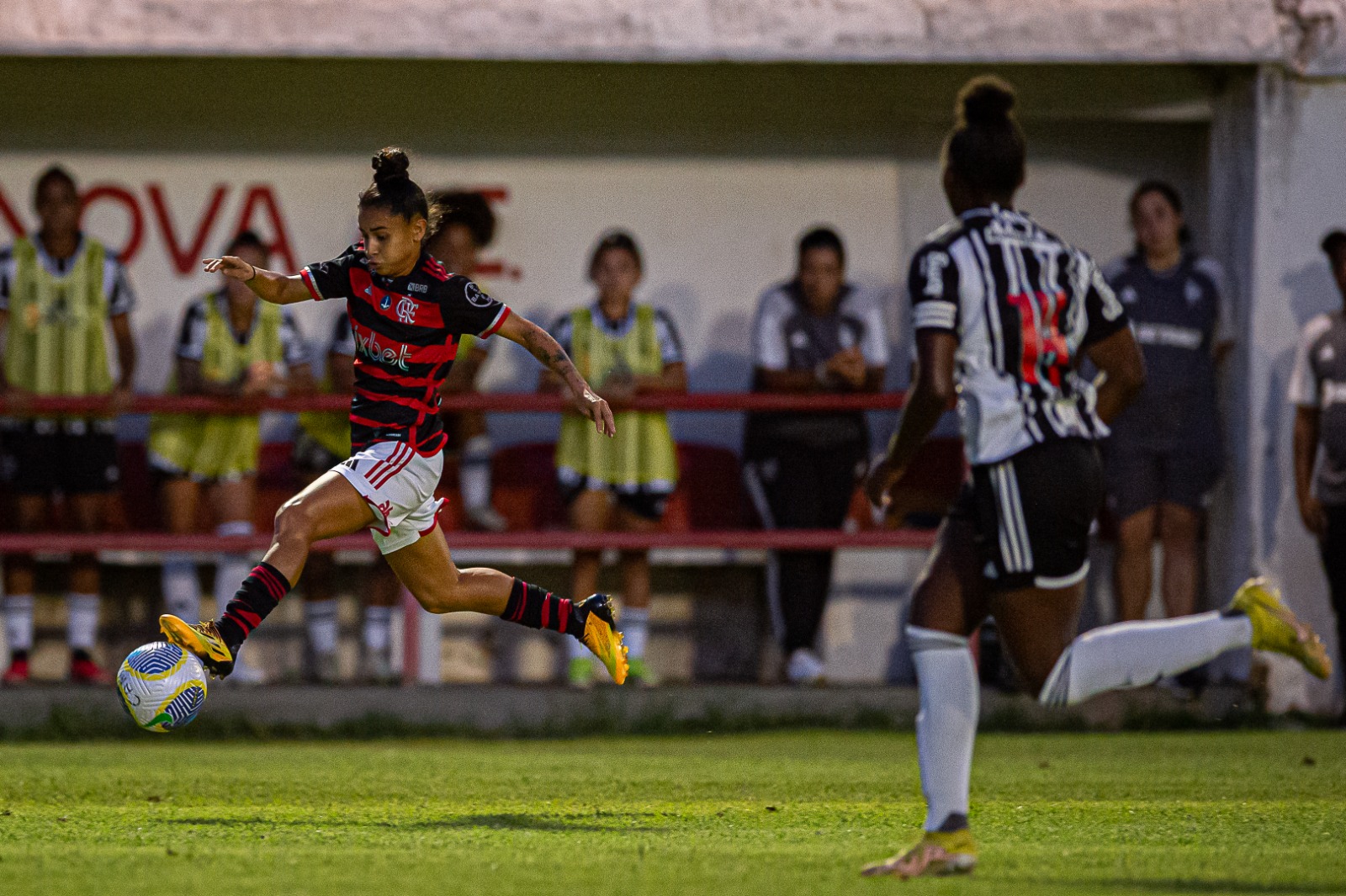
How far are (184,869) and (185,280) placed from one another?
6852mm

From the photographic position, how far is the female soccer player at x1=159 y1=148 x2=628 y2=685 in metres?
5.73

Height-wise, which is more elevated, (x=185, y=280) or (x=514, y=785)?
(x=185, y=280)

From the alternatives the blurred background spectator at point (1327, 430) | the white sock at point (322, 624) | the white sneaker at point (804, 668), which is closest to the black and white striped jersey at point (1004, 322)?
the white sneaker at point (804, 668)

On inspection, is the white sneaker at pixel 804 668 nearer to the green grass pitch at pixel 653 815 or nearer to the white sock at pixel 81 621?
the green grass pitch at pixel 653 815

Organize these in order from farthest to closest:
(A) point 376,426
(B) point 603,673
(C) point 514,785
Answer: (B) point 603,673 → (C) point 514,785 → (A) point 376,426

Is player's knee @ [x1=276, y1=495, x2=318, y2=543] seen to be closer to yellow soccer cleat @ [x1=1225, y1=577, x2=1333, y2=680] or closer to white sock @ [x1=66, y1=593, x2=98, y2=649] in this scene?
yellow soccer cleat @ [x1=1225, y1=577, x2=1333, y2=680]

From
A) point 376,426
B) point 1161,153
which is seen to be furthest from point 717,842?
point 1161,153

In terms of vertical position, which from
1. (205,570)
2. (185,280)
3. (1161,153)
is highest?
(1161,153)

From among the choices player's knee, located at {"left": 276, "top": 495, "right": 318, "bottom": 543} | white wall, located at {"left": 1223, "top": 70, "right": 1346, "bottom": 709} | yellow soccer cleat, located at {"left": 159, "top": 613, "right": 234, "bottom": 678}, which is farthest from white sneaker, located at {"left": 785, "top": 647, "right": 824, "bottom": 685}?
yellow soccer cleat, located at {"left": 159, "top": 613, "right": 234, "bottom": 678}

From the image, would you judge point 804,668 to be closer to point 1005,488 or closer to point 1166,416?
point 1166,416

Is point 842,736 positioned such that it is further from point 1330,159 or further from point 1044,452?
point 1044,452

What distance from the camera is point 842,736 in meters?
8.93

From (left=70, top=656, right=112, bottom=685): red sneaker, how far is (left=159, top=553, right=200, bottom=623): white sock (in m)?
0.47

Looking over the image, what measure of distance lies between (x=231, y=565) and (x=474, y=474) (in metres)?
1.33
